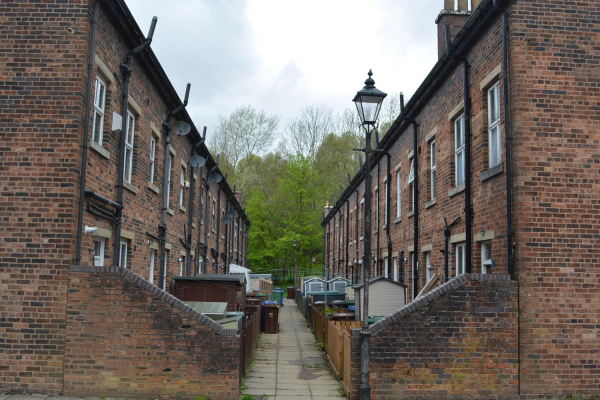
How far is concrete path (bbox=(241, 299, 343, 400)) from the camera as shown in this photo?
9.73 m

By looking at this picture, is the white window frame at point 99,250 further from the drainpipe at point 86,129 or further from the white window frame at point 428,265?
the white window frame at point 428,265

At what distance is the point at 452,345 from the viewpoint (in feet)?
29.4

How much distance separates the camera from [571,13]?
32.5ft

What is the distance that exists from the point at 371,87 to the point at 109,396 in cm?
646

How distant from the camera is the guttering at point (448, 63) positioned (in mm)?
10578

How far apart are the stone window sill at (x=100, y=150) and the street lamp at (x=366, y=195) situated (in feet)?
15.3

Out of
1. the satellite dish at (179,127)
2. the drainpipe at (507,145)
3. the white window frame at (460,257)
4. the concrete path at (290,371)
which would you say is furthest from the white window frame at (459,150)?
the satellite dish at (179,127)

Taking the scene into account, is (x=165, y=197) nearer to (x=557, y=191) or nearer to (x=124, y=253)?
(x=124, y=253)

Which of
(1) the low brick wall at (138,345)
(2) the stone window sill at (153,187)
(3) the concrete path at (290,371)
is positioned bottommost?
(3) the concrete path at (290,371)

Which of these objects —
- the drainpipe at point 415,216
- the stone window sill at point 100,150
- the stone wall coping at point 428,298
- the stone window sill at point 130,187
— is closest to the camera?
the stone wall coping at point 428,298

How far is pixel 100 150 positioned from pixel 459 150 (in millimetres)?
Result: 7895

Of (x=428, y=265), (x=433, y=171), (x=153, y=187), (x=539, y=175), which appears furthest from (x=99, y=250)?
(x=433, y=171)

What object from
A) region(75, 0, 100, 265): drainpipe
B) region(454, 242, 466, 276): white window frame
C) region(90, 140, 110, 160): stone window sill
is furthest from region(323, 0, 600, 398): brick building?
region(90, 140, 110, 160): stone window sill

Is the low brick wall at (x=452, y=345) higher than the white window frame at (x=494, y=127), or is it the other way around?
the white window frame at (x=494, y=127)
